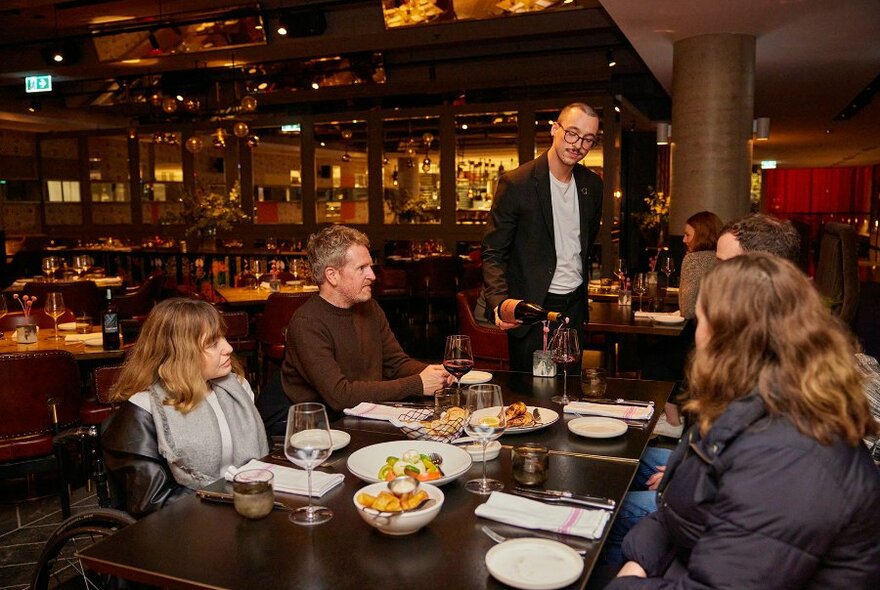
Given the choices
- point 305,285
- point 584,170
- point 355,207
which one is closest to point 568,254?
point 584,170

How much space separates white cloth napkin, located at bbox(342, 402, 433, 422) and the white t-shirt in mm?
1372

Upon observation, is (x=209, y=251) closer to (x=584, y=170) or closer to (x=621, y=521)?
(x=584, y=170)

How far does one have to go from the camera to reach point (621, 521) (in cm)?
238

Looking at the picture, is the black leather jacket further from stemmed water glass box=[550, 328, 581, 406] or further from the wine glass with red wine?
stemmed water glass box=[550, 328, 581, 406]

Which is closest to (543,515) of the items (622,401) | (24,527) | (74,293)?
(622,401)

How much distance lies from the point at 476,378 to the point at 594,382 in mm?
490

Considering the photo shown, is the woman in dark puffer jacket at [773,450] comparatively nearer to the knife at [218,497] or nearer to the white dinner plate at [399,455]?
the white dinner plate at [399,455]

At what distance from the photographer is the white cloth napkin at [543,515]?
1673 millimetres

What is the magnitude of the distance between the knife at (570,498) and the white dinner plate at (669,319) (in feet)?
10.0

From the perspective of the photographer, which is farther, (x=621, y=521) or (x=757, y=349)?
(x=621, y=521)

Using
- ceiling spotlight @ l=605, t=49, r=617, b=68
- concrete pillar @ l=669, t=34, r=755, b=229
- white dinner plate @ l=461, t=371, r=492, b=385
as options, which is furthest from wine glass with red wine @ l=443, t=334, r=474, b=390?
ceiling spotlight @ l=605, t=49, r=617, b=68

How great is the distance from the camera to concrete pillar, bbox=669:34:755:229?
7500 millimetres

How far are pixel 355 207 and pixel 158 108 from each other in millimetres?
3668

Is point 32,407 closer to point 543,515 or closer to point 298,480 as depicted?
point 298,480
